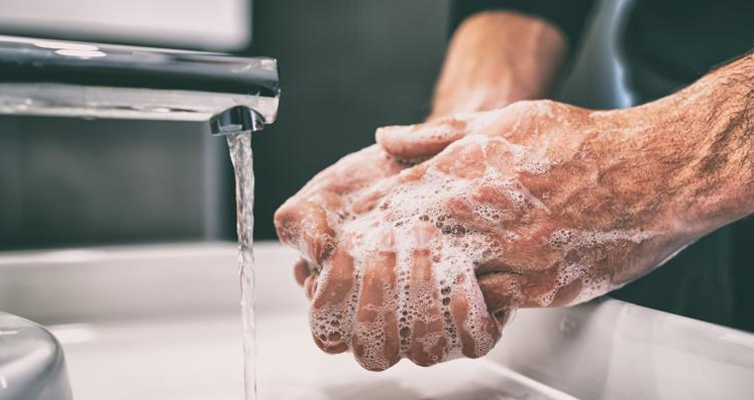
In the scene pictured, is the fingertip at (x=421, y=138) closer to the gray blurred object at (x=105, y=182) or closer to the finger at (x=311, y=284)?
the finger at (x=311, y=284)

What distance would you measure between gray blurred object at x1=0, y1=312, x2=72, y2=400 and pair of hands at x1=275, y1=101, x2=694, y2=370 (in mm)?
138

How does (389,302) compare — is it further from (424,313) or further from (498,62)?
(498,62)

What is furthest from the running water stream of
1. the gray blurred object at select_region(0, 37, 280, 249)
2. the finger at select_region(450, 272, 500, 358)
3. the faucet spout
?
the gray blurred object at select_region(0, 37, 280, 249)

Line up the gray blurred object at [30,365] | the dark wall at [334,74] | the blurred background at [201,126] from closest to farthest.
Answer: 1. the gray blurred object at [30,365]
2. the blurred background at [201,126]
3. the dark wall at [334,74]

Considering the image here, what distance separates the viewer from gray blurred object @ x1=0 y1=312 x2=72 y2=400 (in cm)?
27

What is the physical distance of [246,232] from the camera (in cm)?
40

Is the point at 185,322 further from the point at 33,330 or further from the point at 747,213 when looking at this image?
the point at 747,213

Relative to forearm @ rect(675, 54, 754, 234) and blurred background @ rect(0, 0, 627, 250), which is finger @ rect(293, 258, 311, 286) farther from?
blurred background @ rect(0, 0, 627, 250)

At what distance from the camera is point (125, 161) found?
1.38 meters

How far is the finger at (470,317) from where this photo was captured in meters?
0.34

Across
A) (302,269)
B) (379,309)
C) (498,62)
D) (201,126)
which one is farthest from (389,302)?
(201,126)

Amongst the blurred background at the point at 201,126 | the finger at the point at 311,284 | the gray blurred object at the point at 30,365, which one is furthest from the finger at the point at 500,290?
the blurred background at the point at 201,126

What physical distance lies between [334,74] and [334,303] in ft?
4.16

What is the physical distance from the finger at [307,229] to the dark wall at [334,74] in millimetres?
1106
